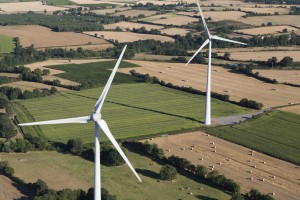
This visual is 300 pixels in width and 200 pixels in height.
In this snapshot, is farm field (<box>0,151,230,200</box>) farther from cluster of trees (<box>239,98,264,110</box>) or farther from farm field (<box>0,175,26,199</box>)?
cluster of trees (<box>239,98,264,110</box>)

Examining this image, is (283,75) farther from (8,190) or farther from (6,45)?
(6,45)

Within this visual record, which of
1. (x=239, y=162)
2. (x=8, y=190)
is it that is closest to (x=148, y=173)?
(x=239, y=162)

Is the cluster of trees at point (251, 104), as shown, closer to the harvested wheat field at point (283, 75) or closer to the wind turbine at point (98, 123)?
the harvested wheat field at point (283, 75)

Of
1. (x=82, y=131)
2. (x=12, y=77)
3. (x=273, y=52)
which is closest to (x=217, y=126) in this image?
(x=82, y=131)

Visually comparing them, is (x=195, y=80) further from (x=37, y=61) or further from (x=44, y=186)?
(x=44, y=186)

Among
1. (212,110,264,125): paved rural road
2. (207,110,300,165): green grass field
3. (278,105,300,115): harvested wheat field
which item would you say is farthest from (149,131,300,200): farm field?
(278,105,300,115): harvested wheat field

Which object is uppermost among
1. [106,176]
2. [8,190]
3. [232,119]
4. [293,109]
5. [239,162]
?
[293,109]
